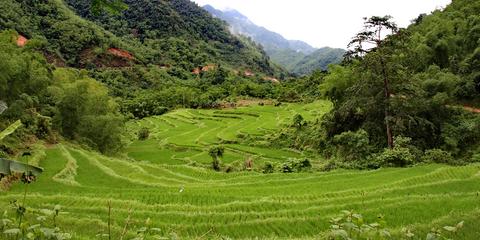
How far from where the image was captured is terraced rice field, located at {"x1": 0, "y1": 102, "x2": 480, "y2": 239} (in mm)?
9750

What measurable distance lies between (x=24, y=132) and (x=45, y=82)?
5.63 metres

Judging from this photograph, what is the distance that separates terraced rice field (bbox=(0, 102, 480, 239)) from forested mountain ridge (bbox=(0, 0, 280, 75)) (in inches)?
2774

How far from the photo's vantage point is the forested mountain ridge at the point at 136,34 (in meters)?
94.4

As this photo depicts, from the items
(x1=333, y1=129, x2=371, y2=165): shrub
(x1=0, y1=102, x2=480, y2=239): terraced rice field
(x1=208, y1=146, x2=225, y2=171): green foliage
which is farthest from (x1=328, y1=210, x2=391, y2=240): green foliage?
(x1=208, y1=146, x2=225, y2=171): green foliage

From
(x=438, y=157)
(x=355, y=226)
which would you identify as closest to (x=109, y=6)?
(x=355, y=226)

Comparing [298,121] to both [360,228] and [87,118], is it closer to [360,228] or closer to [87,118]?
[87,118]

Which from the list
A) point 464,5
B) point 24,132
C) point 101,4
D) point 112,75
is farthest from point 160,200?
point 112,75

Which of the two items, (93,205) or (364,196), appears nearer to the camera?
(93,205)

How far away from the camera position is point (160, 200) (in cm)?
1452

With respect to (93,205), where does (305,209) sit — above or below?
above

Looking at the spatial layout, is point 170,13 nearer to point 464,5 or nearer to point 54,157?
point 464,5

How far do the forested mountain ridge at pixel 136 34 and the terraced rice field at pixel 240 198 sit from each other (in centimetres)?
7047

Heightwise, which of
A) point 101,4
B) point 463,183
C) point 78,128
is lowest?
point 78,128

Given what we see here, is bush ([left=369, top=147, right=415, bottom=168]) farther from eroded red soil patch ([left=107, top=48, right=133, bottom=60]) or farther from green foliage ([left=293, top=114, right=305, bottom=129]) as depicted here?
eroded red soil patch ([left=107, top=48, right=133, bottom=60])
